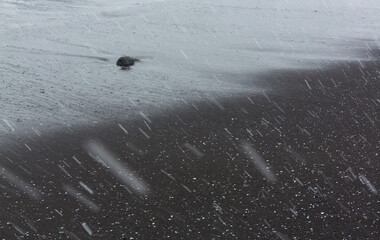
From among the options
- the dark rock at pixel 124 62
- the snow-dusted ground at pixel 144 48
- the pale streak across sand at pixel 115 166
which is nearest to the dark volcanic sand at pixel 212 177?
the pale streak across sand at pixel 115 166

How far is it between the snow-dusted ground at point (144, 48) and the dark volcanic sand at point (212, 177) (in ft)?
5.44

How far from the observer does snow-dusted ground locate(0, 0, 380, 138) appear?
13.2 m

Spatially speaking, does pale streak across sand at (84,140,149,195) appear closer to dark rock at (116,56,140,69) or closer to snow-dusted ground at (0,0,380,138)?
snow-dusted ground at (0,0,380,138)

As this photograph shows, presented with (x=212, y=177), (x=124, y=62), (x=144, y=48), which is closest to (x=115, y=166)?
(x=212, y=177)

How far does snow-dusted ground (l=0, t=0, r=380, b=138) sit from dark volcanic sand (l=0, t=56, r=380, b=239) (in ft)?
5.44

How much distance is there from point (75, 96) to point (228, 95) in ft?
16.3

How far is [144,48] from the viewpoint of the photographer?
62.0 ft

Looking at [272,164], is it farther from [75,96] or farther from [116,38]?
[116,38]

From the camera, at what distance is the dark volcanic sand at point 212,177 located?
7492 millimetres

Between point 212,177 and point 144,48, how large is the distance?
11070 millimetres

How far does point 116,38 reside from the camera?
20344mm

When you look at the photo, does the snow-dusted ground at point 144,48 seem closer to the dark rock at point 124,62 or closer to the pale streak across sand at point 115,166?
the dark rock at point 124,62

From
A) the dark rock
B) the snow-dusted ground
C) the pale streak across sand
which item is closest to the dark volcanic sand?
the pale streak across sand

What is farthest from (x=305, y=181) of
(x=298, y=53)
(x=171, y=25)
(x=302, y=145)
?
(x=171, y=25)
